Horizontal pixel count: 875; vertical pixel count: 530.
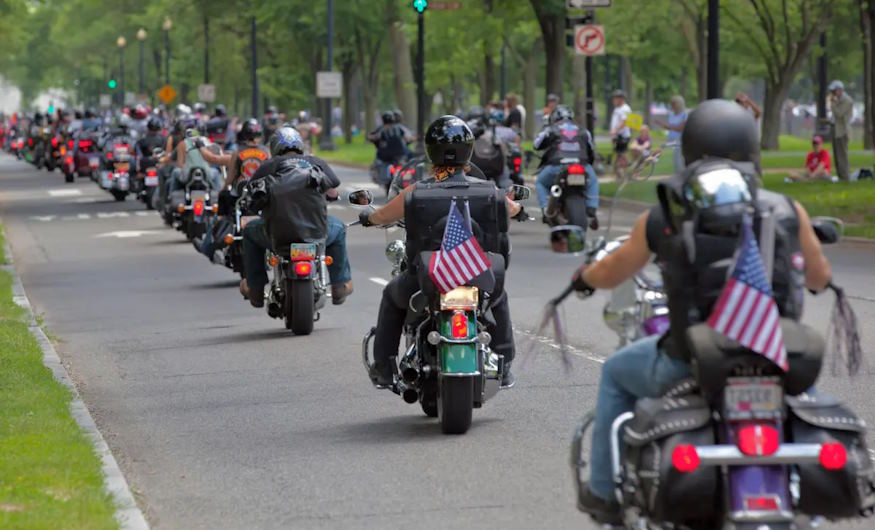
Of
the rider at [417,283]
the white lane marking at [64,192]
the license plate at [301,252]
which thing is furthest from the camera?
the white lane marking at [64,192]

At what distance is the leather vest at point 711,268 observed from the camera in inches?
233

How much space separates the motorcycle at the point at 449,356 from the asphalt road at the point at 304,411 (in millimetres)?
163

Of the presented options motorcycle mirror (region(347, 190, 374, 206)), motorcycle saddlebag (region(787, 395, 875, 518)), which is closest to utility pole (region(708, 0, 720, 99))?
motorcycle mirror (region(347, 190, 374, 206))

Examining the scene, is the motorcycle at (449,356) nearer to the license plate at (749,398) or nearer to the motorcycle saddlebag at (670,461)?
the motorcycle saddlebag at (670,461)

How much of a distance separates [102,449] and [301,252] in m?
5.71

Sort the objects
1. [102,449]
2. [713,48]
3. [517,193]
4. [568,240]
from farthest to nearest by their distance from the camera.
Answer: [713,48], [517,193], [102,449], [568,240]

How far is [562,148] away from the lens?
2591cm

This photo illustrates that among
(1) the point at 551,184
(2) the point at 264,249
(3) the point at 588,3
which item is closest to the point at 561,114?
(1) the point at 551,184

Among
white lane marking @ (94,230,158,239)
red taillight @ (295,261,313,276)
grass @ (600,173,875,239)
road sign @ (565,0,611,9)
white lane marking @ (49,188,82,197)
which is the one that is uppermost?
road sign @ (565,0,611,9)

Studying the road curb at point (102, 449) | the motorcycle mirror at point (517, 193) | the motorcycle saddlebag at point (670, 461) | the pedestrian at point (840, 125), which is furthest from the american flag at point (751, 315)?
the pedestrian at point (840, 125)

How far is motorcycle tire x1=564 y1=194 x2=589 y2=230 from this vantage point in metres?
25.6

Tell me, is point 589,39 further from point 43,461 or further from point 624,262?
point 624,262

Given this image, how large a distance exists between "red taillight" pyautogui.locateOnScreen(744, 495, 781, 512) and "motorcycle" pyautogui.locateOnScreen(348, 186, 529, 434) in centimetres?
440

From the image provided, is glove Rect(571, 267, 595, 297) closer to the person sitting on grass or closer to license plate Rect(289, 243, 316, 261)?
license plate Rect(289, 243, 316, 261)
